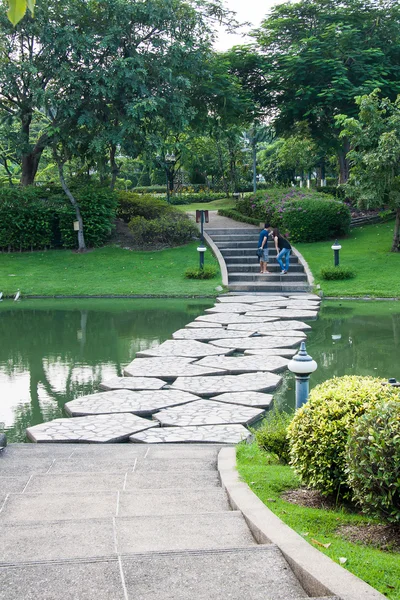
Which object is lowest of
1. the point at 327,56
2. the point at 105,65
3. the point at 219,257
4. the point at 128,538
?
the point at 128,538

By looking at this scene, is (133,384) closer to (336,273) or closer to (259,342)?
(259,342)

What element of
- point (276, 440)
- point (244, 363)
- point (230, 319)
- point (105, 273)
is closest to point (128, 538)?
point (276, 440)

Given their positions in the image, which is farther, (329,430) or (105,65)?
(105,65)

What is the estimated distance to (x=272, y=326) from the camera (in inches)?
516

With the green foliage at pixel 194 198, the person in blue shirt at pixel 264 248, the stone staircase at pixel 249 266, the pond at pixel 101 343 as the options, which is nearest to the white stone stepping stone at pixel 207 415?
the pond at pixel 101 343

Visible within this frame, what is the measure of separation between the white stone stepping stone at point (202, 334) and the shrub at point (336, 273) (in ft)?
22.4

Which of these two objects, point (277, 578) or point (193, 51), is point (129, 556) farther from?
point (193, 51)

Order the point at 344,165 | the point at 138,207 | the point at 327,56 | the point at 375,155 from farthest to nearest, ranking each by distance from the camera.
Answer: the point at 344,165, the point at 327,56, the point at 138,207, the point at 375,155

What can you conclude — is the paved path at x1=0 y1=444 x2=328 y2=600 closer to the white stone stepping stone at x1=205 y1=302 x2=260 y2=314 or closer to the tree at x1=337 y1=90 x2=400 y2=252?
the white stone stepping stone at x1=205 y1=302 x2=260 y2=314

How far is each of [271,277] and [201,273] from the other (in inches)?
77.4

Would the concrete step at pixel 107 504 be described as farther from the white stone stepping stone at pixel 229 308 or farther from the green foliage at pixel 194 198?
the green foliage at pixel 194 198

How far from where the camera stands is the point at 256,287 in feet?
61.5

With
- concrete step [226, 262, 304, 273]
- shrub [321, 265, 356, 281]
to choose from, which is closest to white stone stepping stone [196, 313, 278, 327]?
shrub [321, 265, 356, 281]

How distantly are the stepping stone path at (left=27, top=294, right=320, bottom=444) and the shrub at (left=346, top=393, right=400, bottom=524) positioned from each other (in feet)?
9.75
